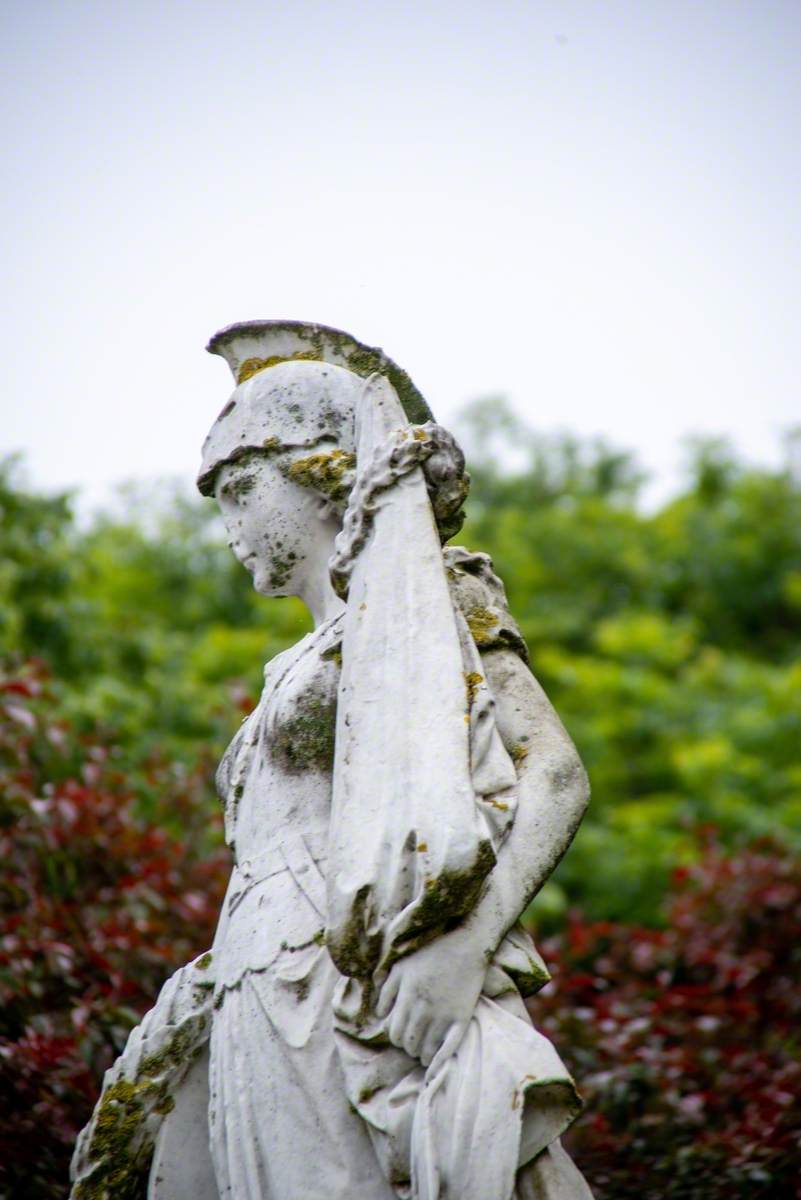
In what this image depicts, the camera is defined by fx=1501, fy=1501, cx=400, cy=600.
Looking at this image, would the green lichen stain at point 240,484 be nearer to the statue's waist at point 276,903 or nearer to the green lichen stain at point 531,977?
the statue's waist at point 276,903

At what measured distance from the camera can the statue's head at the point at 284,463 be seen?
381 centimetres

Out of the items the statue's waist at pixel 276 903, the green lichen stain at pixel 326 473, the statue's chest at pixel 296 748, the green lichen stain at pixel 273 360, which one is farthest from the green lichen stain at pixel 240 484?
the statue's waist at pixel 276 903

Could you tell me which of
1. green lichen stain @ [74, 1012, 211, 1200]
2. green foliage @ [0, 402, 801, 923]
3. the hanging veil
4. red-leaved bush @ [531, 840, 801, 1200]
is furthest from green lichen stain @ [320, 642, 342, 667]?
green foliage @ [0, 402, 801, 923]

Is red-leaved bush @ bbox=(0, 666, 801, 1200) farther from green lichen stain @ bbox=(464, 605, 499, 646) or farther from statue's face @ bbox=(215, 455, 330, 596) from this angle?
green lichen stain @ bbox=(464, 605, 499, 646)

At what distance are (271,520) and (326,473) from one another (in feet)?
0.64

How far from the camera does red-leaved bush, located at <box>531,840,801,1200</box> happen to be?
19.4 feet

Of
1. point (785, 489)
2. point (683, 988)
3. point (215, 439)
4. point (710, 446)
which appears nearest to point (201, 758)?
point (683, 988)

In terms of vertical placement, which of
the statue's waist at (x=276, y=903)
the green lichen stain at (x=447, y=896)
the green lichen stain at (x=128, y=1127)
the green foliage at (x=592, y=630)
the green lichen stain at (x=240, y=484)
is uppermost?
the green foliage at (x=592, y=630)

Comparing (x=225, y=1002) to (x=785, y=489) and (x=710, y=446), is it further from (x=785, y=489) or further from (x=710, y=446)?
(x=710, y=446)

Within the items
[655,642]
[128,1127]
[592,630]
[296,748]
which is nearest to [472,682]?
[296,748]

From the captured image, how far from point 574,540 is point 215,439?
59.5 feet

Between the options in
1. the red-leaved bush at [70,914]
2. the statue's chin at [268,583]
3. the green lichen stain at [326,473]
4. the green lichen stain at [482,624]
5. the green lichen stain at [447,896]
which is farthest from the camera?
the red-leaved bush at [70,914]

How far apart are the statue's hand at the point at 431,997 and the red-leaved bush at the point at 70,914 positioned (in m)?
2.76

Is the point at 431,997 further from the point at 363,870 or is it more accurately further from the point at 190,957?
the point at 190,957
